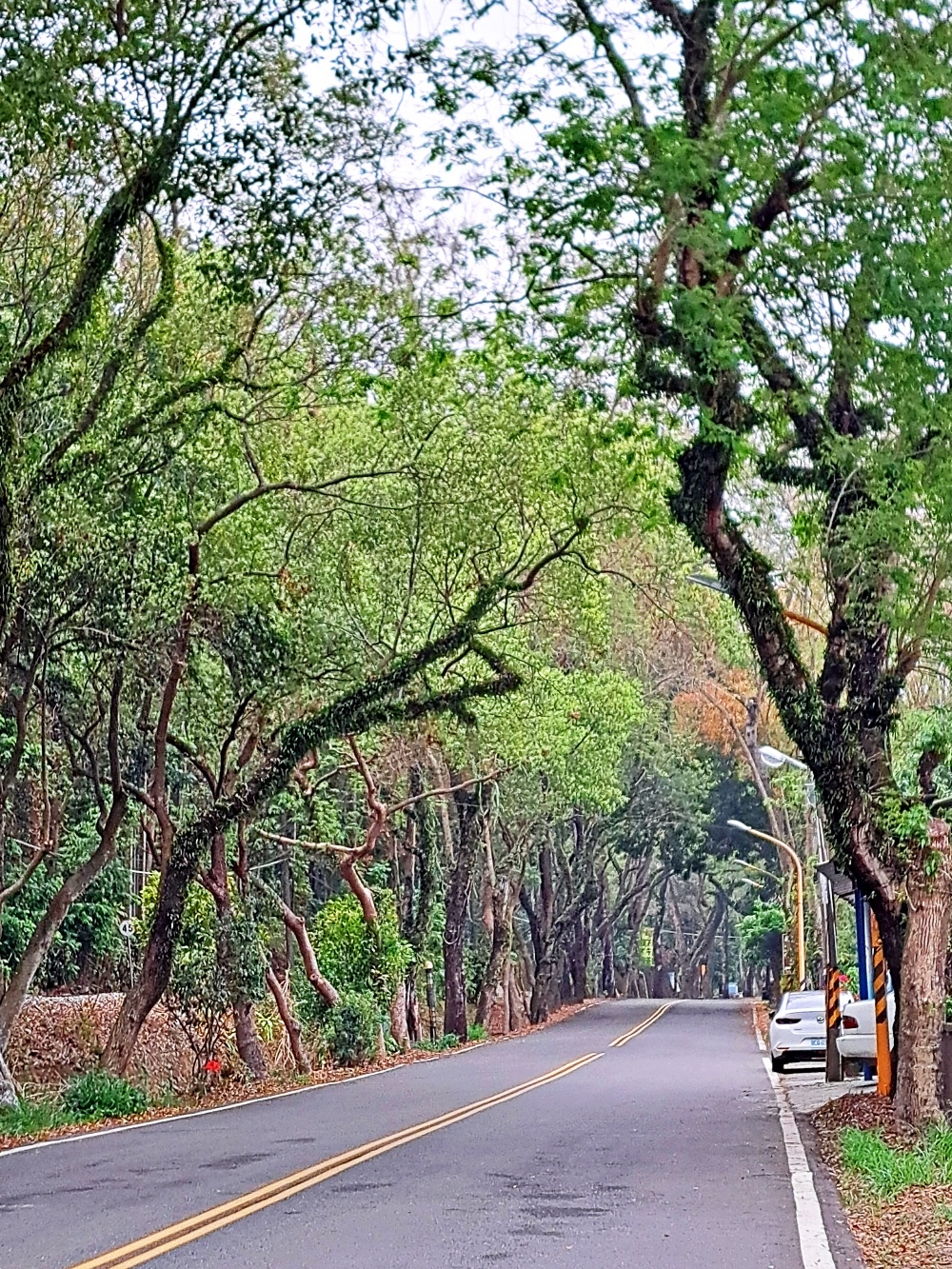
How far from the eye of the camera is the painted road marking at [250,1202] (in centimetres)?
826

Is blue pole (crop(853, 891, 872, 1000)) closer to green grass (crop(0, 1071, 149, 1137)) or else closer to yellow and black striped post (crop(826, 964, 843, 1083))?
yellow and black striped post (crop(826, 964, 843, 1083))

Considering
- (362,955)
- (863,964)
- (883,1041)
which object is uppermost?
(362,955)

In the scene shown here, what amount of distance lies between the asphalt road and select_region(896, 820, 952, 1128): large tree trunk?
4.48 ft

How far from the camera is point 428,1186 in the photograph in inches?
444

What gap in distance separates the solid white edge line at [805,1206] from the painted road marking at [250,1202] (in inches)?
130

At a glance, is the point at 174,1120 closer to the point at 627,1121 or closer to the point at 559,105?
the point at 627,1121

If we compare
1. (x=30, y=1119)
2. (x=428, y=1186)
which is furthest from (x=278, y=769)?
(x=428, y=1186)

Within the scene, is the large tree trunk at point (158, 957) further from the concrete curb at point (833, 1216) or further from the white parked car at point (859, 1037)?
the concrete curb at point (833, 1216)

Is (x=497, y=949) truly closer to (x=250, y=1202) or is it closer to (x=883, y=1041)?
(x=883, y=1041)

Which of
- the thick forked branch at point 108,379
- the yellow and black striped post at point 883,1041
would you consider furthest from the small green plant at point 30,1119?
the yellow and black striped post at point 883,1041

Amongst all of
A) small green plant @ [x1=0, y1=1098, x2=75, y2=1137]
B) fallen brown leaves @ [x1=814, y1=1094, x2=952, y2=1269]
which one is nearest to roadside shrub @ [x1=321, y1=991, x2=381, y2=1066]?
small green plant @ [x1=0, y1=1098, x2=75, y2=1137]

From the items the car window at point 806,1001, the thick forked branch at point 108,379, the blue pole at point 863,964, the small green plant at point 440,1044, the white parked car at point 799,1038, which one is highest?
the thick forked branch at point 108,379

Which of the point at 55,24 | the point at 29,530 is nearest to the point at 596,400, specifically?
the point at 55,24

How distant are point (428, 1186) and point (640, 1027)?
33.5 metres
